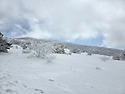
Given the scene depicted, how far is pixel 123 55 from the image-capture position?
28.5m

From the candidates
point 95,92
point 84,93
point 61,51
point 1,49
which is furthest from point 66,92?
point 61,51

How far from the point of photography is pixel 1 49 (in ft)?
48.8

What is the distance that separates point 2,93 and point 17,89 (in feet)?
2.08

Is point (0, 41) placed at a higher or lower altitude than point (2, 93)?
higher

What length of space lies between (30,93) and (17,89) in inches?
23.8

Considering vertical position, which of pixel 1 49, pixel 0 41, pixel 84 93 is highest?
pixel 0 41

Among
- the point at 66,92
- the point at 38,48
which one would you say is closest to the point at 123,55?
the point at 38,48

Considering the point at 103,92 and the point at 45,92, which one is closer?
the point at 45,92

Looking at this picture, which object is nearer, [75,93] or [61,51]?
[75,93]

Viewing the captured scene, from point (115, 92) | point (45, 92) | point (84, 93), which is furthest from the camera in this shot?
point (115, 92)

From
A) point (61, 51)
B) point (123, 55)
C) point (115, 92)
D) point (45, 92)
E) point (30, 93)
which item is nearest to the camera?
point (30, 93)

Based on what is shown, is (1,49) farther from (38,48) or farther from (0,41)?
(38,48)

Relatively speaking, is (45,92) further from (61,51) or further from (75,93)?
(61,51)

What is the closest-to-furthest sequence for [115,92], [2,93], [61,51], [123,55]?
[2,93] < [115,92] < [123,55] < [61,51]
